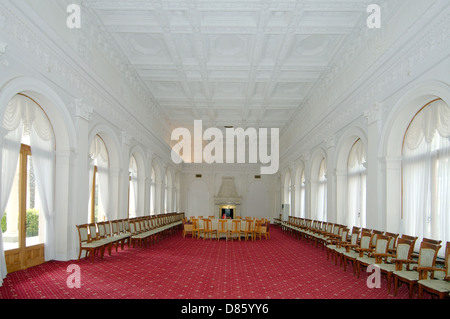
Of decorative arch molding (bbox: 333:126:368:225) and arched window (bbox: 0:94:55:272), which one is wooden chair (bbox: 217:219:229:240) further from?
arched window (bbox: 0:94:55:272)

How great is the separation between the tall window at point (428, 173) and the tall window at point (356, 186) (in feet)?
9.52

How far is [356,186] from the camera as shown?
1164cm

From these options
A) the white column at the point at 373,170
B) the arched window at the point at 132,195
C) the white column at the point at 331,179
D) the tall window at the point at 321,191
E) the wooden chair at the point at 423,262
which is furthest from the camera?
the tall window at the point at 321,191

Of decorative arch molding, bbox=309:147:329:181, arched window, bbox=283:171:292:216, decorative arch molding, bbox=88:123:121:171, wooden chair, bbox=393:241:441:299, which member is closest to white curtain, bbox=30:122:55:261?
decorative arch molding, bbox=88:123:121:171

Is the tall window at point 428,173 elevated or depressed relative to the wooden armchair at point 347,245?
elevated

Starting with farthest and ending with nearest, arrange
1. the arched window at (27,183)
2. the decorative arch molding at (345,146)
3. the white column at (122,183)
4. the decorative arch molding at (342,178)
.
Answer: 1. the white column at (122,183)
2. the decorative arch molding at (342,178)
3. the decorative arch molding at (345,146)
4. the arched window at (27,183)

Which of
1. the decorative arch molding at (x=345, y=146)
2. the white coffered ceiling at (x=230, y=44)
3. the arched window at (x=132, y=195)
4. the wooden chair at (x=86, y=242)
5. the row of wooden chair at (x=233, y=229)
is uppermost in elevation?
the white coffered ceiling at (x=230, y=44)

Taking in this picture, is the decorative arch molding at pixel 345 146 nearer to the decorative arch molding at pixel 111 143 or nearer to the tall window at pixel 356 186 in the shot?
the tall window at pixel 356 186

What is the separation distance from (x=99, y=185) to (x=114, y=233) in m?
1.62

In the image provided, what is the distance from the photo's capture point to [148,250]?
11.3 meters

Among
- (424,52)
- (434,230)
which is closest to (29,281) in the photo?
(434,230)

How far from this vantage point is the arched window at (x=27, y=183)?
264 inches

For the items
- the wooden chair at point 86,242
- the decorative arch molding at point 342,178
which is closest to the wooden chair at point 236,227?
the decorative arch molding at point 342,178

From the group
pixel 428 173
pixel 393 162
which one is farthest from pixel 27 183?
Result: pixel 428 173
